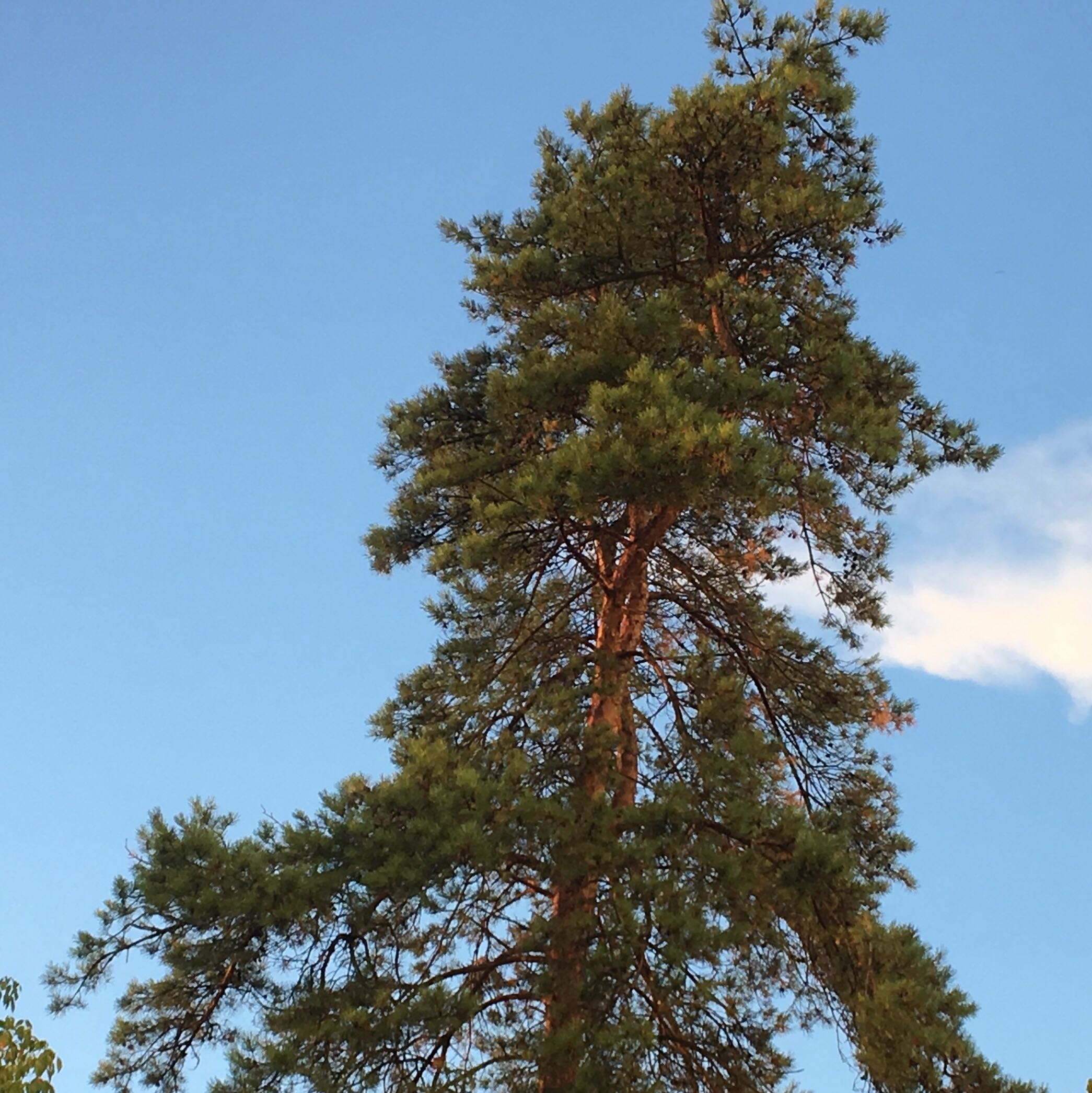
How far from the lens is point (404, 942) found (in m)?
8.49

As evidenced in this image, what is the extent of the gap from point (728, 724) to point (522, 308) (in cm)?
480

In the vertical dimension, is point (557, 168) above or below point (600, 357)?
above

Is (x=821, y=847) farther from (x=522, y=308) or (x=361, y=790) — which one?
(x=522, y=308)

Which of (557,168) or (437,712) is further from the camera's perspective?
(557,168)

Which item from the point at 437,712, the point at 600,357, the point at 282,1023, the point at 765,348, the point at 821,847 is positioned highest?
the point at 765,348

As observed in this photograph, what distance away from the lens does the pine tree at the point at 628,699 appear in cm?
734

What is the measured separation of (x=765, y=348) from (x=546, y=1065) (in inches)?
224

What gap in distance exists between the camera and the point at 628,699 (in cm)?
995

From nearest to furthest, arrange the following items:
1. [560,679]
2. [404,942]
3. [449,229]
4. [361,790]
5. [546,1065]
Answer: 1. [546,1065]
2. [361,790]
3. [404,942]
4. [560,679]
5. [449,229]

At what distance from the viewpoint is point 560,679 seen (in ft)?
32.3

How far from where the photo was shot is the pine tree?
7.34m

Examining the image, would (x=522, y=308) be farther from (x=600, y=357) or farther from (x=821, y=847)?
(x=821, y=847)

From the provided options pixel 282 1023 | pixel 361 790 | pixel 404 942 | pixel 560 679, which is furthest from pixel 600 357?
pixel 282 1023

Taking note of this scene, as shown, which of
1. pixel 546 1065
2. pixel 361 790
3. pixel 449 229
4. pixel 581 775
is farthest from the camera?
pixel 449 229
